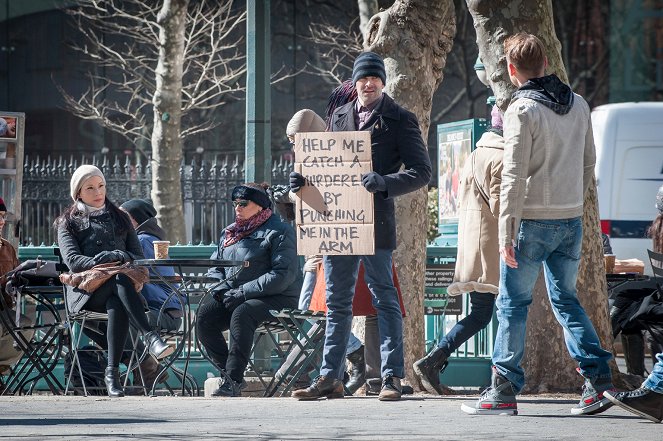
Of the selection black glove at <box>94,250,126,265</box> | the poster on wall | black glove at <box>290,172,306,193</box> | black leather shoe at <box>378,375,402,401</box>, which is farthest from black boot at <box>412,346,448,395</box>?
the poster on wall

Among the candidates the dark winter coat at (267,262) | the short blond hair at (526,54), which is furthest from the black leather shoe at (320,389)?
the short blond hair at (526,54)

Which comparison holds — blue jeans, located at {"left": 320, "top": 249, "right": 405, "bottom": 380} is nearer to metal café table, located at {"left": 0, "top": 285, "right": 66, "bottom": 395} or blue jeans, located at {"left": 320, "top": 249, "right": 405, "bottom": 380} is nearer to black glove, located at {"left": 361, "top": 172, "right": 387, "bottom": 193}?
black glove, located at {"left": 361, "top": 172, "right": 387, "bottom": 193}

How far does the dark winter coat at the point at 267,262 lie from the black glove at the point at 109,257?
2.74ft

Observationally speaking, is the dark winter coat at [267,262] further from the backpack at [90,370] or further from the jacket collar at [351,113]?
the jacket collar at [351,113]

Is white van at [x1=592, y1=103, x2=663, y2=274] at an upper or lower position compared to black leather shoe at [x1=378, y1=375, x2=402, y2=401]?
upper

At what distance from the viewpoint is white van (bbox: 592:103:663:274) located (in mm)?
16250

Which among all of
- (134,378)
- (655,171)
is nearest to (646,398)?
(134,378)

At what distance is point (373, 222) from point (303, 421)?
1.42m

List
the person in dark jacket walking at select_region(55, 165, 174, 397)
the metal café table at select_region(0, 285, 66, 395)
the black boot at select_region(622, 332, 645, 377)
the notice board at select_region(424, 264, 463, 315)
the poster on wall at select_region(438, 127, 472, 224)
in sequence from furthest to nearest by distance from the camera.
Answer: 1. the poster on wall at select_region(438, 127, 472, 224)
2. the notice board at select_region(424, 264, 463, 315)
3. the metal café table at select_region(0, 285, 66, 395)
4. the black boot at select_region(622, 332, 645, 377)
5. the person in dark jacket walking at select_region(55, 165, 174, 397)

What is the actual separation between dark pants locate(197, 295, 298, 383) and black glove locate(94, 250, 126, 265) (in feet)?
2.20

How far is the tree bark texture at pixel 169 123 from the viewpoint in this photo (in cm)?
2212

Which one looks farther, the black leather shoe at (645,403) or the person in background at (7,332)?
the person in background at (7,332)

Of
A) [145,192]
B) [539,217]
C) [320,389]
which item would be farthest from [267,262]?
[145,192]

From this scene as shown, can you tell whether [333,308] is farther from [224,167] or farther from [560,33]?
[560,33]
